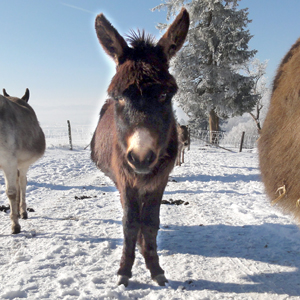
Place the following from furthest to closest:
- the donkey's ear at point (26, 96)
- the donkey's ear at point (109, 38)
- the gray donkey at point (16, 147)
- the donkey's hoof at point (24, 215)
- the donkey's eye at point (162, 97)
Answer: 1. the donkey's ear at point (26, 96)
2. the donkey's hoof at point (24, 215)
3. the gray donkey at point (16, 147)
4. the donkey's ear at point (109, 38)
5. the donkey's eye at point (162, 97)

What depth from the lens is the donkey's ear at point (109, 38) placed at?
2.14 meters

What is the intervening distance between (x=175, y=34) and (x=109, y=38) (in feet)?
2.22

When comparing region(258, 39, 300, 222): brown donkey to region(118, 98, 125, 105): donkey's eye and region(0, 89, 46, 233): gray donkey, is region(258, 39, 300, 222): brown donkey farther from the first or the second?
region(0, 89, 46, 233): gray donkey

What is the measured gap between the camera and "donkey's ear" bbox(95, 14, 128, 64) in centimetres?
214

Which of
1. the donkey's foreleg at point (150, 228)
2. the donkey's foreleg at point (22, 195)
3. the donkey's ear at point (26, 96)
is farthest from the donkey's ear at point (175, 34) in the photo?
the donkey's ear at point (26, 96)

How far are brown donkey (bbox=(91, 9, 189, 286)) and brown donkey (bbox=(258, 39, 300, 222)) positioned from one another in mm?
918

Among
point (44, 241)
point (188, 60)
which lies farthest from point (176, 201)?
point (188, 60)

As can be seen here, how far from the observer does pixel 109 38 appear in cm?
227

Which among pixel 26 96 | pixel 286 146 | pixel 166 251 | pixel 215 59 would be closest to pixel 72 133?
pixel 215 59

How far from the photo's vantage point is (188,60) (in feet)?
58.1

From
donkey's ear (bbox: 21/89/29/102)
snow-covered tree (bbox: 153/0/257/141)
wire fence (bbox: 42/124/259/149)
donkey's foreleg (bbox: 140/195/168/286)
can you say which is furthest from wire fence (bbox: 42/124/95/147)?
donkey's foreleg (bbox: 140/195/168/286)

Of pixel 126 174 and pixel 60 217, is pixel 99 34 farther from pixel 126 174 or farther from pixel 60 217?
pixel 60 217

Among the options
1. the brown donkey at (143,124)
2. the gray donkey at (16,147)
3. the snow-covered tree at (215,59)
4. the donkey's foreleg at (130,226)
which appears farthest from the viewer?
the snow-covered tree at (215,59)

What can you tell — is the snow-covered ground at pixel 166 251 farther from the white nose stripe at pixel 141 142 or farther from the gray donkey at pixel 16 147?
the white nose stripe at pixel 141 142
